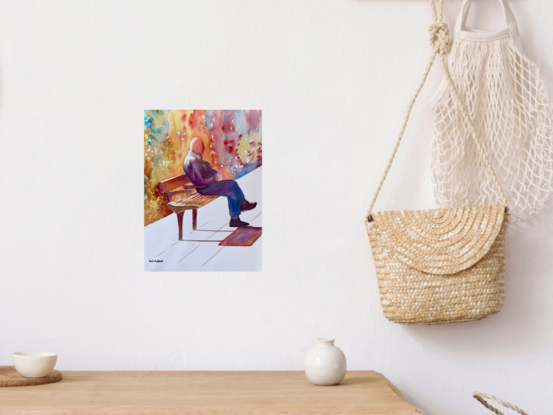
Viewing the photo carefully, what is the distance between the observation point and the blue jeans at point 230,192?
137cm

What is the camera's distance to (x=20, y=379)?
114 cm

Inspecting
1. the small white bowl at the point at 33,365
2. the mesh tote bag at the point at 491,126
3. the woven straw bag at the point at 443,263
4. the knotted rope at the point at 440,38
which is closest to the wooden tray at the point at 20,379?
the small white bowl at the point at 33,365

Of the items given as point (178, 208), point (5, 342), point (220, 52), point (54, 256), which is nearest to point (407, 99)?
point (220, 52)

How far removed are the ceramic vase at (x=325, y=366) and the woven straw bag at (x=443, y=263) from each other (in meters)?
0.18

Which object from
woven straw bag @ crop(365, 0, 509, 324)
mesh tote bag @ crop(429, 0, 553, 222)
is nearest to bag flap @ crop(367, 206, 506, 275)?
woven straw bag @ crop(365, 0, 509, 324)

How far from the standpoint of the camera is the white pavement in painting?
1361mm

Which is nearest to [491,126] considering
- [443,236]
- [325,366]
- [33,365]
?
[443,236]

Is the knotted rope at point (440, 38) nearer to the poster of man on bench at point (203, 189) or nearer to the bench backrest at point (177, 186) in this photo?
the poster of man on bench at point (203, 189)

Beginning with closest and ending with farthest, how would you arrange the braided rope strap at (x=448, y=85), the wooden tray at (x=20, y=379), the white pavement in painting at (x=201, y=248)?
the wooden tray at (x=20, y=379), the braided rope strap at (x=448, y=85), the white pavement in painting at (x=201, y=248)

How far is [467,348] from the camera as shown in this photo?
1.37m

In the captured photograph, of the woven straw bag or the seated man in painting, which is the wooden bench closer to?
the seated man in painting

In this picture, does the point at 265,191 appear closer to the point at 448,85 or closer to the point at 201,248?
the point at 201,248

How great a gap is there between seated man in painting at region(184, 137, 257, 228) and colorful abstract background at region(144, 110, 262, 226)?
0.05ft

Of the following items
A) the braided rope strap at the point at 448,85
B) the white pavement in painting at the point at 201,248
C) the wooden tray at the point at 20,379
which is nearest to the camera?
the wooden tray at the point at 20,379
